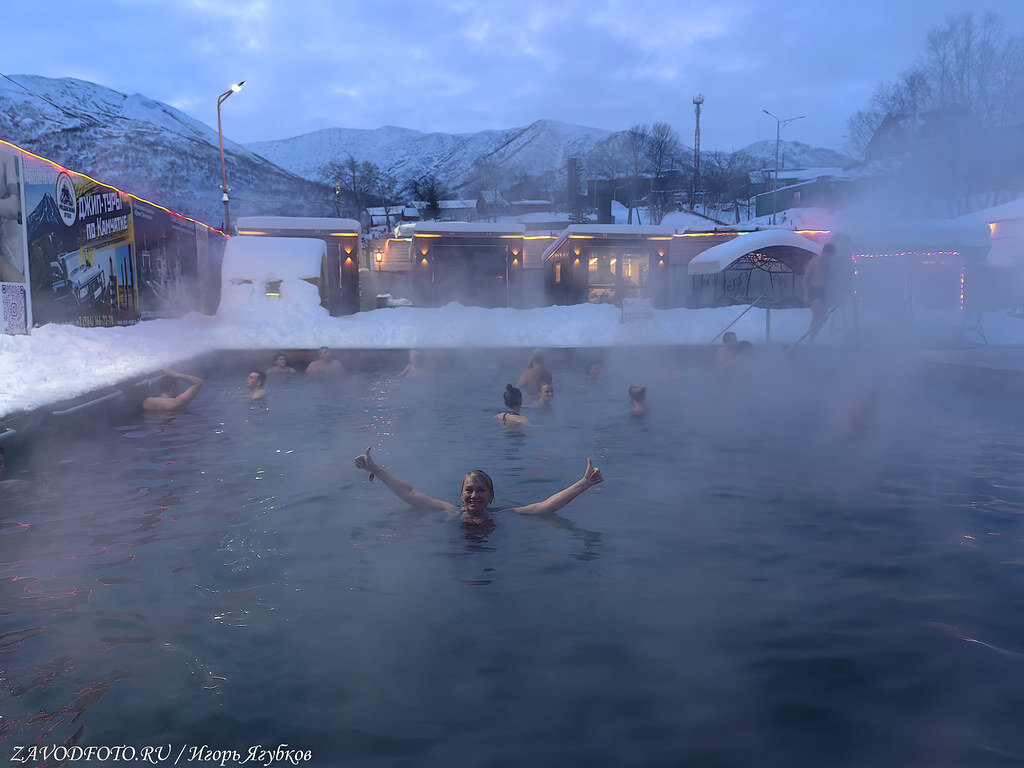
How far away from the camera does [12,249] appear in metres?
11.2

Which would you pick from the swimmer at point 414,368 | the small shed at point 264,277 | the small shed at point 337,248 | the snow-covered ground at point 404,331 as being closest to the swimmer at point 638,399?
the swimmer at point 414,368

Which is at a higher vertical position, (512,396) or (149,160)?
(149,160)

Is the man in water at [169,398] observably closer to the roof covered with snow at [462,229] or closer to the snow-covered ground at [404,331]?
the snow-covered ground at [404,331]

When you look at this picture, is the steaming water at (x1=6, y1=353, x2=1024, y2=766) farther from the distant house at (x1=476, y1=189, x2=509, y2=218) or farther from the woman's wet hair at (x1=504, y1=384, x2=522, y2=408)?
the distant house at (x1=476, y1=189, x2=509, y2=218)

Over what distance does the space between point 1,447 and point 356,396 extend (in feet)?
21.2

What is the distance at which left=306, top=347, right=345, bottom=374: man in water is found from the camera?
14.2 metres

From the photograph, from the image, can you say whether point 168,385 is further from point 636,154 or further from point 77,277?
point 636,154

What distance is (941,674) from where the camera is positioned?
11.4ft

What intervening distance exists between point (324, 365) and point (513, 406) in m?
6.25

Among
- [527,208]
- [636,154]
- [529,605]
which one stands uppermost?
[636,154]

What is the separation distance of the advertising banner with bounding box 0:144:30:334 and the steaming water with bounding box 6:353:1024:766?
438 cm

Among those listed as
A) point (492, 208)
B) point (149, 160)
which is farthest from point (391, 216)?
point (149, 160)

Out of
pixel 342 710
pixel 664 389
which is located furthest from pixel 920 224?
pixel 342 710

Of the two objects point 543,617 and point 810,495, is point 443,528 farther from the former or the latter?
point 810,495
